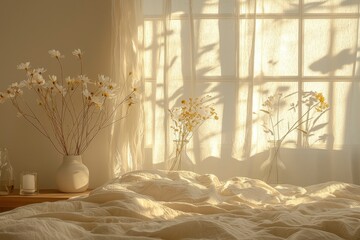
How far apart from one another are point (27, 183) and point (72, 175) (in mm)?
290

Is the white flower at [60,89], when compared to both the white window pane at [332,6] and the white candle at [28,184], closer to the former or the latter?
the white candle at [28,184]

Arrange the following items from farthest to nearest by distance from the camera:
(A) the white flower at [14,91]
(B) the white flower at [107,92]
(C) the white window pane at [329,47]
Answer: (C) the white window pane at [329,47] → (A) the white flower at [14,91] → (B) the white flower at [107,92]

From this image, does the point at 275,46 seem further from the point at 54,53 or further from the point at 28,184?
the point at 28,184

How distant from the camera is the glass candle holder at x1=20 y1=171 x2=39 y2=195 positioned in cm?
405

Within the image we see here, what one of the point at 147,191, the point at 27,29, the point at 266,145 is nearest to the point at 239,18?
the point at 266,145

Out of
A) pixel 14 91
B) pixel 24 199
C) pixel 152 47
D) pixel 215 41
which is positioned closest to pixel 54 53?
pixel 14 91

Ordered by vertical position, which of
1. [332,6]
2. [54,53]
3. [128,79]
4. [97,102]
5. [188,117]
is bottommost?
[188,117]

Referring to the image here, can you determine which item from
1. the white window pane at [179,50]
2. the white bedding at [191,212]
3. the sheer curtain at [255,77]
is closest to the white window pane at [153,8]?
the sheer curtain at [255,77]

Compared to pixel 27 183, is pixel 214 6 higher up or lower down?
higher up

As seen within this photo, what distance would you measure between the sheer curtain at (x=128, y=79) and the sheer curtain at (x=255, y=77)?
8 centimetres

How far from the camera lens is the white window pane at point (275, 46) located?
4.22 metres

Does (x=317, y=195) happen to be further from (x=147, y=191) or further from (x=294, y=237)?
(x=294, y=237)

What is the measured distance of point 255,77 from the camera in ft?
13.8

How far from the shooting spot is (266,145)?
4.24m
